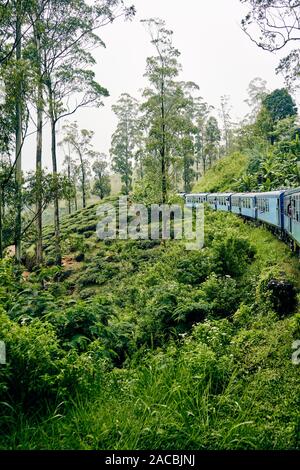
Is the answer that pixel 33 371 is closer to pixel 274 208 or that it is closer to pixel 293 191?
pixel 293 191

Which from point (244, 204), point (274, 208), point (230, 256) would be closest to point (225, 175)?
point (244, 204)

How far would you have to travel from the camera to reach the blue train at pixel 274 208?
39.9 ft

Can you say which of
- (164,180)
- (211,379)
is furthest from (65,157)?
(211,379)

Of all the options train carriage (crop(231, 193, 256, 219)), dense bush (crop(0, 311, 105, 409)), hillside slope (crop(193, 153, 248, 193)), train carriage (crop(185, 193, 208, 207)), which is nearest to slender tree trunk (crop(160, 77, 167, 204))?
train carriage (crop(231, 193, 256, 219))

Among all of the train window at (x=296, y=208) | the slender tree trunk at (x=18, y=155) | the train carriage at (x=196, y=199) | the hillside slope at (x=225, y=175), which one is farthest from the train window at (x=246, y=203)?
the slender tree trunk at (x=18, y=155)

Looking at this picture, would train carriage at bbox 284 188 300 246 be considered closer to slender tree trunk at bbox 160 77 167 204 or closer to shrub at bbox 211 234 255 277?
shrub at bbox 211 234 255 277

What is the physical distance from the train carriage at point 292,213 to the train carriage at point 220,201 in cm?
1207

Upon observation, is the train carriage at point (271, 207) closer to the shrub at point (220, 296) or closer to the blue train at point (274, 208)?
the blue train at point (274, 208)

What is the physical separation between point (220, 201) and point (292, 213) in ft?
53.1

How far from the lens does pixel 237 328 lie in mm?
8617

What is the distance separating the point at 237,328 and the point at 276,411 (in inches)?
154

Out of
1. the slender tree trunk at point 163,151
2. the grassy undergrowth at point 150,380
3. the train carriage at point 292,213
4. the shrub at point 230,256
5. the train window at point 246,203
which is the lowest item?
the grassy undergrowth at point 150,380

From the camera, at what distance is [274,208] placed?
1561 centimetres

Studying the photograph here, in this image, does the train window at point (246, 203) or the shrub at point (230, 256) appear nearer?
the shrub at point (230, 256)
